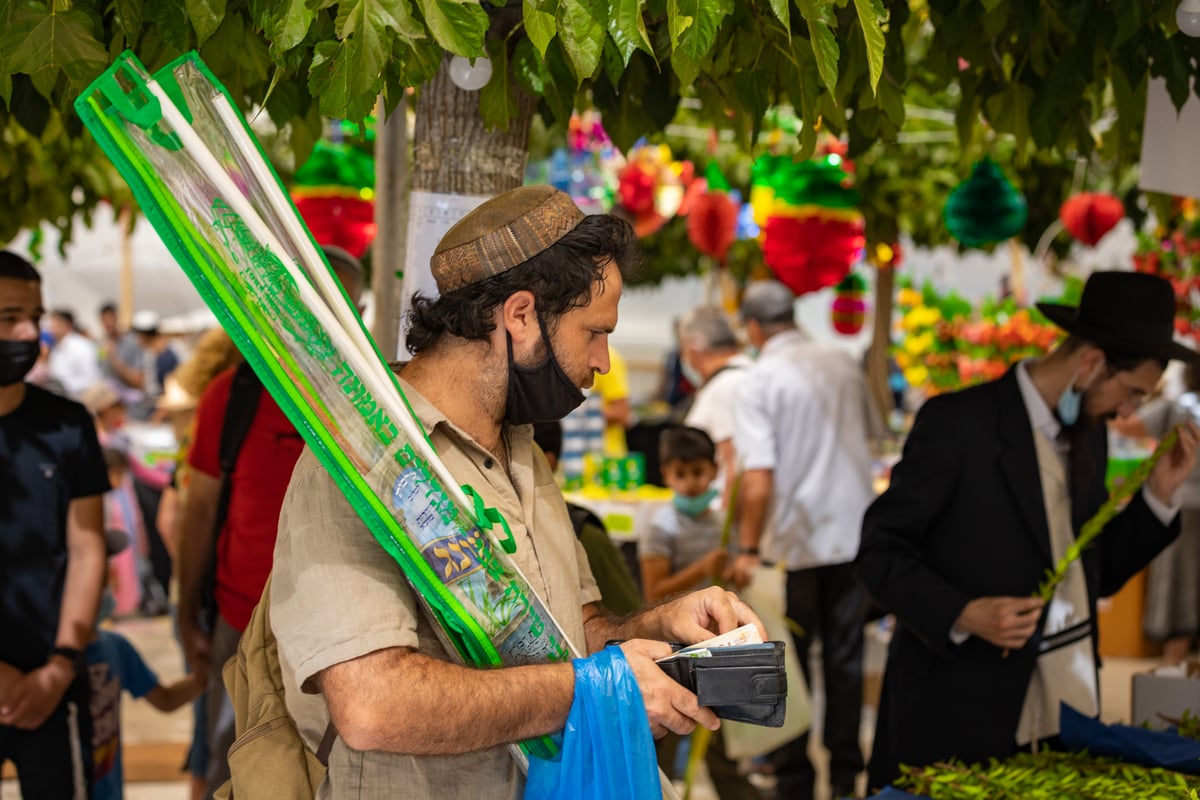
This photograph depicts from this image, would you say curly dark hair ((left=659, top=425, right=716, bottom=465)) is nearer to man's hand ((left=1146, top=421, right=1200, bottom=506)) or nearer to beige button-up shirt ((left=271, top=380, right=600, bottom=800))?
man's hand ((left=1146, top=421, right=1200, bottom=506))

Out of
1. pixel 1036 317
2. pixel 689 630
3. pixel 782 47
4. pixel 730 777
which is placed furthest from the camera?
pixel 1036 317

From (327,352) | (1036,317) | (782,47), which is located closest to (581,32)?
(327,352)

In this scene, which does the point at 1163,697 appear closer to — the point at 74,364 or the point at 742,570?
the point at 742,570

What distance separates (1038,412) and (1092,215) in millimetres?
4715

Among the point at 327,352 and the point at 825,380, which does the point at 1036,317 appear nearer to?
the point at 825,380

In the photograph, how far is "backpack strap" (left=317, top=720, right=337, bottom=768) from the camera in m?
1.72

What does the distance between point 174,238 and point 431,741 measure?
0.66m

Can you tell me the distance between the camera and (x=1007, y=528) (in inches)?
118

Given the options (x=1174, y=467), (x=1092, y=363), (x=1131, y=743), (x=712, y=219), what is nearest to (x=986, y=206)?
(x=712, y=219)

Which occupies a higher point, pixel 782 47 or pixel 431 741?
pixel 782 47

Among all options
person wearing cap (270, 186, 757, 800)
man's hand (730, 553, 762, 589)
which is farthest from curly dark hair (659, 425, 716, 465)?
person wearing cap (270, 186, 757, 800)

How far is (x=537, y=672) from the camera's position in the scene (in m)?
1.65

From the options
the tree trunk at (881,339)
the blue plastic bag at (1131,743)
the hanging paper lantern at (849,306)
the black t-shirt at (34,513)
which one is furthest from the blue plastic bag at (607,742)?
the tree trunk at (881,339)

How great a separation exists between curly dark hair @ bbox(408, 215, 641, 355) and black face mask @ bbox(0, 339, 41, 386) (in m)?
1.52
